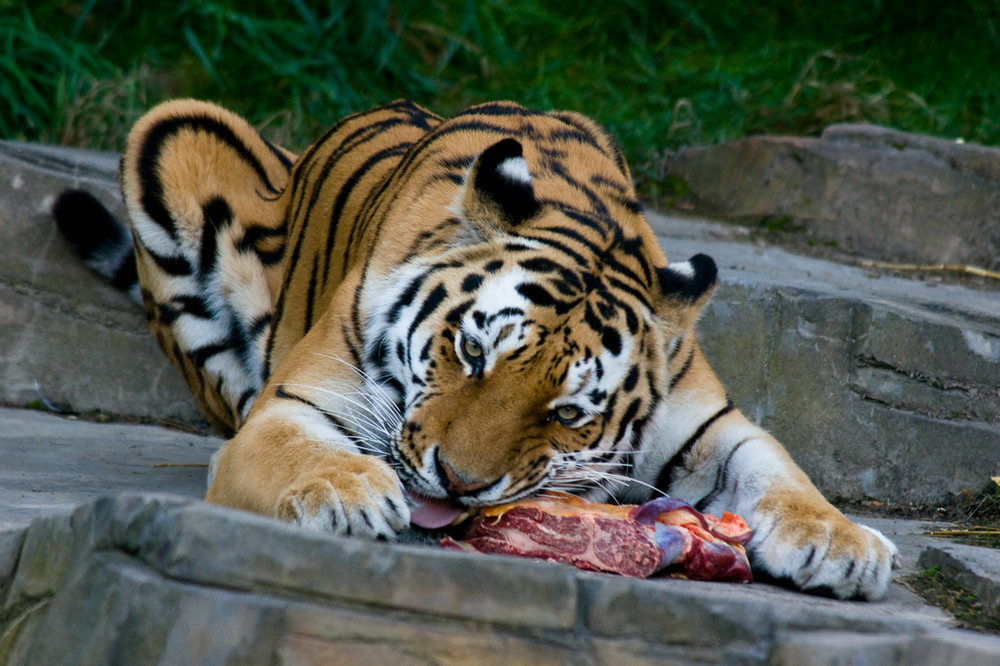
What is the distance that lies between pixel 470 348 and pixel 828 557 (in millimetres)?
804

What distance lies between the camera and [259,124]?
214 inches

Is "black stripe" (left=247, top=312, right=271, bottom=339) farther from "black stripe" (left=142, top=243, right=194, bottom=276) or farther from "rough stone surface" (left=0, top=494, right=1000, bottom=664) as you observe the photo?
"rough stone surface" (left=0, top=494, right=1000, bottom=664)

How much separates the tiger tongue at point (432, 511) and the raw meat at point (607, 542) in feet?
0.14

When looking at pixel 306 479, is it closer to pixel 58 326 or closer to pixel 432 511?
pixel 432 511

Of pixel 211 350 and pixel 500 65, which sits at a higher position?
pixel 500 65

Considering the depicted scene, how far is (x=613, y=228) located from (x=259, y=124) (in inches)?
131

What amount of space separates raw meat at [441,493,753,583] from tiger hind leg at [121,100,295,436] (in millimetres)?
1515

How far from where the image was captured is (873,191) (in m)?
4.74

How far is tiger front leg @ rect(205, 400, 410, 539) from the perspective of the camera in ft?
6.19

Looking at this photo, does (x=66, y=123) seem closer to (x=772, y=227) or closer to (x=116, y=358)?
(x=116, y=358)

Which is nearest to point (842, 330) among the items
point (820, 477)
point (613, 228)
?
point (820, 477)

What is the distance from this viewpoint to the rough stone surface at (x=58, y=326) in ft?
12.3

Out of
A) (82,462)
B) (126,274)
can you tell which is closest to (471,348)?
(82,462)

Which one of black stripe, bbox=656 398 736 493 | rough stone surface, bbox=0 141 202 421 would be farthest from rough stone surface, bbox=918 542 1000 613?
rough stone surface, bbox=0 141 202 421
